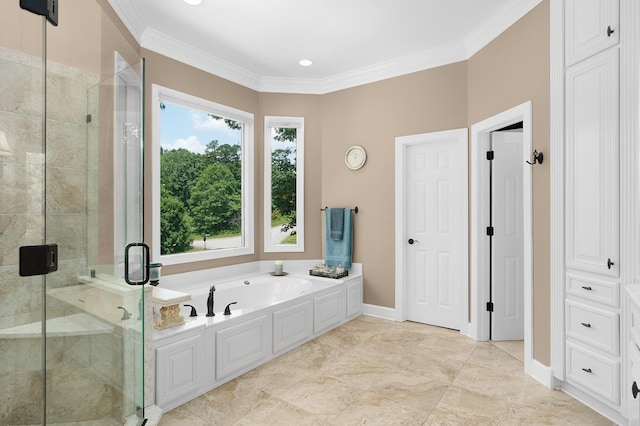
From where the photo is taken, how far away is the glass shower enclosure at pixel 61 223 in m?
1.10

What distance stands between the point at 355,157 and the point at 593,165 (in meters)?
2.47

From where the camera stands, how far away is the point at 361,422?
83.4 inches

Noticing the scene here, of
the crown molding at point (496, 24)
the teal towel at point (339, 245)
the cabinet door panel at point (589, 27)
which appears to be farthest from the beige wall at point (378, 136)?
the cabinet door panel at point (589, 27)

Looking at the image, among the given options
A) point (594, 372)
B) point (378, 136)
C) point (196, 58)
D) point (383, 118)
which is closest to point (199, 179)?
point (196, 58)

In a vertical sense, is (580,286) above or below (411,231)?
below

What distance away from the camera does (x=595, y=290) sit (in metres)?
2.17

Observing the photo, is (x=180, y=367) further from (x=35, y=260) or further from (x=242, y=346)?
(x=35, y=260)

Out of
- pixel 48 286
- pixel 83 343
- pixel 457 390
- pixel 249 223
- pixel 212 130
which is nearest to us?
pixel 48 286

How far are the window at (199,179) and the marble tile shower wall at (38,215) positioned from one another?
215 cm

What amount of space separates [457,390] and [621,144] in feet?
6.02

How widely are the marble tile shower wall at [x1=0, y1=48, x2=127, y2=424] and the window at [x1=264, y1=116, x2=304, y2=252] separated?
→ 315 centimetres

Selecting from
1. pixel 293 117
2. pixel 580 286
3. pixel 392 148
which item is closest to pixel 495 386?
pixel 580 286

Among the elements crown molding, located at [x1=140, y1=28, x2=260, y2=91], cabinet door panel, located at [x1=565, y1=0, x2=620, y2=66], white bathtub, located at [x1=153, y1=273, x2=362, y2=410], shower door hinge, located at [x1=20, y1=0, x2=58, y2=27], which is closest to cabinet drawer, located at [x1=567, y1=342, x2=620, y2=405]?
cabinet door panel, located at [x1=565, y1=0, x2=620, y2=66]

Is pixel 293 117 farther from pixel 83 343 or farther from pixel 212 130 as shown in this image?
pixel 83 343
